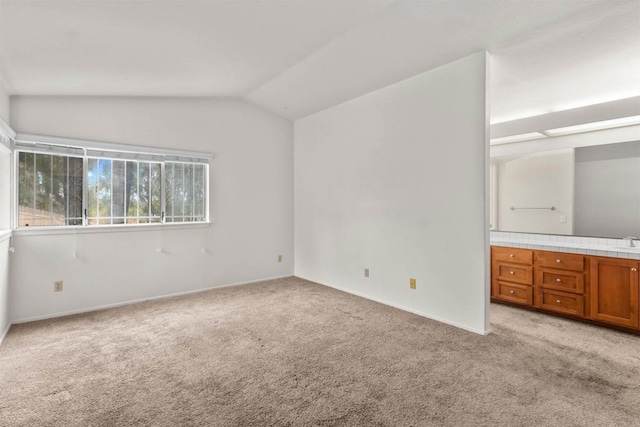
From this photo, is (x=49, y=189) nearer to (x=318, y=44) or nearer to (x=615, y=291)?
(x=318, y=44)

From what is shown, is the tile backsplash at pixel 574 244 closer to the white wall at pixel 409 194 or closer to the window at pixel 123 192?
the white wall at pixel 409 194

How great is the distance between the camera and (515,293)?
3668 mm

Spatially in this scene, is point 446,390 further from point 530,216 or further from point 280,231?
point 280,231

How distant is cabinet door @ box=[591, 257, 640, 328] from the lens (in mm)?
2877

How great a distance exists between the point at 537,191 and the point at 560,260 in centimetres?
103

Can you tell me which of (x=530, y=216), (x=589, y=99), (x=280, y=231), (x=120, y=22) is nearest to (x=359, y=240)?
(x=280, y=231)

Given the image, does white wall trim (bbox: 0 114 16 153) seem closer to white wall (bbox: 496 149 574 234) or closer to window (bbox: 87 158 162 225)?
window (bbox: 87 158 162 225)

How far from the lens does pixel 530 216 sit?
406cm

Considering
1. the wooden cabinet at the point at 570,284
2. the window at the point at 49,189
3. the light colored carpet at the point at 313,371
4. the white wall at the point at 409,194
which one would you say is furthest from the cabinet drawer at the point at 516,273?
the window at the point at 49,189

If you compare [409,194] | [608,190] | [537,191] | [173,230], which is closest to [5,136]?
[173,230]

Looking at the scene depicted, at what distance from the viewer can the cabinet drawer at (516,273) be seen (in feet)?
11.7

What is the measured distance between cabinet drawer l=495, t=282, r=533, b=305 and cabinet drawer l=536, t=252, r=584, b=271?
0.33m

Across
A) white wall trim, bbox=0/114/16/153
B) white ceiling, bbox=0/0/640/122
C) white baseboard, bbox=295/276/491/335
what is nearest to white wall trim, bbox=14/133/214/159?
white wall trim, bbox=0/114/16/153

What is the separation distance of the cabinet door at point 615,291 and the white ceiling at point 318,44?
1732mm
